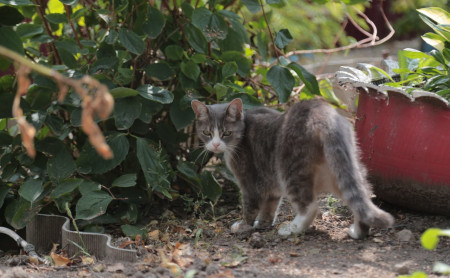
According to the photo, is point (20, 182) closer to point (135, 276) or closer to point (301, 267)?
point (135, 276)

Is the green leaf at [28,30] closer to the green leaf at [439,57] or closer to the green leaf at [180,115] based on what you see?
the green leaf at [180,115]

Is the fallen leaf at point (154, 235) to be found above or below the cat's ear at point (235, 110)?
below

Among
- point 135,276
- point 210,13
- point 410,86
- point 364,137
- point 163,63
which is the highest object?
point 210,13

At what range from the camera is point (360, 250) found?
106 inches

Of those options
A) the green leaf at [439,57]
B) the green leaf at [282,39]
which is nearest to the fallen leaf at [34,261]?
the green leaf at [282,39]

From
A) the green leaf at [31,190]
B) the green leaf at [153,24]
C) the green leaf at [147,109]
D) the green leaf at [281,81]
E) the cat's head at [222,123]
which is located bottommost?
the green leaf at [31,190]

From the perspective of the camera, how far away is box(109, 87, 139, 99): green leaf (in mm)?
3051

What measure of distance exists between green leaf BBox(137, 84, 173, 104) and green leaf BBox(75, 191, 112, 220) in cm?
60

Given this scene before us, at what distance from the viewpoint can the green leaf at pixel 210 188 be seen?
138 inches

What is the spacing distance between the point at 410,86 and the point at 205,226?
1419 mm

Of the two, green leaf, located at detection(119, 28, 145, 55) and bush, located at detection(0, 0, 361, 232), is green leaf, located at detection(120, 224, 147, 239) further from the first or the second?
green leaf, located at detection(119, 28, 145, 55)

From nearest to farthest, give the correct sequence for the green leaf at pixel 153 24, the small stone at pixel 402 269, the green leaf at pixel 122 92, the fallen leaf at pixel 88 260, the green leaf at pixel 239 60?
the small stone at pixel 402 269 < the fallen leaf at pixel 88 260 < the green leaf at pixel 122 92 < the green leaf at pixel 153 24 < the green leaf at pixel 239 60

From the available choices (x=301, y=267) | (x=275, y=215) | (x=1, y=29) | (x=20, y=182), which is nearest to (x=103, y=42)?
(x=1, y=29)

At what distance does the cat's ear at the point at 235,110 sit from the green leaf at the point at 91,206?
2.77 ft
